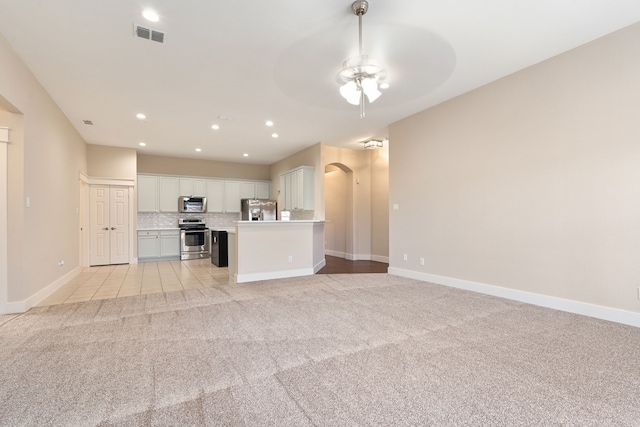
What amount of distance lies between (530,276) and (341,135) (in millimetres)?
4182

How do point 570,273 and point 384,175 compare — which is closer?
point 570,273

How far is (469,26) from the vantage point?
2.78 metres

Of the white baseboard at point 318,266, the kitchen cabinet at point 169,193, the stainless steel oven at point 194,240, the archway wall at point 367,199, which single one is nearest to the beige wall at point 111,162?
the kitchen cabinet at point 169,193

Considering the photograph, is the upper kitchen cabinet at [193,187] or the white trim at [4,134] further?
the upper kitchen cabinet at [193,187]

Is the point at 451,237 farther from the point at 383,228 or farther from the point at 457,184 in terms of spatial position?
the point at 383,228

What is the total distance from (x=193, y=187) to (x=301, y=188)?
344cm

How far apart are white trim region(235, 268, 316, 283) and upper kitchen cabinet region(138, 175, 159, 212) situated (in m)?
4.49

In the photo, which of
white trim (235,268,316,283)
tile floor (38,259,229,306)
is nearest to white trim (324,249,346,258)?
white trim (235,268,316,283)

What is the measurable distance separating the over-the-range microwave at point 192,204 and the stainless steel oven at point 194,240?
0.37 meters

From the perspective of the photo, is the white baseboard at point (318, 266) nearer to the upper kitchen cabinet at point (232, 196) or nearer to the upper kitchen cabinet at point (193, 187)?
the upper kitchen cabinet at point (232, 196)

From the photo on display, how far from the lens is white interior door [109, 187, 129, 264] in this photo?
710 centimetres

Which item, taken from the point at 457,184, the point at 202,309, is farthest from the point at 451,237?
the point at 202,309

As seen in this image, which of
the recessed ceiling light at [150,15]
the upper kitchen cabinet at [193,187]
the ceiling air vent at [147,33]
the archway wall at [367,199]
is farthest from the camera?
the upper kitchen cabinet at [193,187]

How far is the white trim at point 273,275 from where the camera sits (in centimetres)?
491
